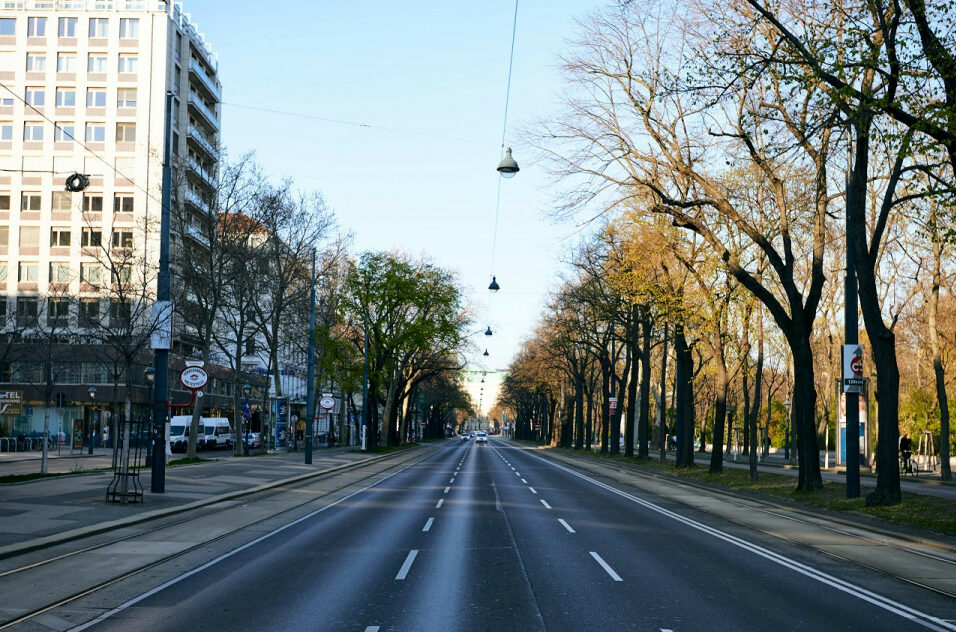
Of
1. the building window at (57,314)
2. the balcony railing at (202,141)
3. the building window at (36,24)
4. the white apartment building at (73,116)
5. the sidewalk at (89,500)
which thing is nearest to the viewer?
the sidewalk at (89,500)

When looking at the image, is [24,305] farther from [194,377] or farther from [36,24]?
[194,377]

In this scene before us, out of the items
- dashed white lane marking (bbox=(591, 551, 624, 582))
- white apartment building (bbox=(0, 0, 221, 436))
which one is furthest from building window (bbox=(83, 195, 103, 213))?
dashed white lane marking (bbox=(591, 551, 624, 582))

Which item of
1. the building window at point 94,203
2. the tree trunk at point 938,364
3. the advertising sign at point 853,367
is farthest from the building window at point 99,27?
the advertising sign at point 853,367

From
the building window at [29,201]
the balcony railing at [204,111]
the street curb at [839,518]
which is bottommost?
the street curb at [839,518]

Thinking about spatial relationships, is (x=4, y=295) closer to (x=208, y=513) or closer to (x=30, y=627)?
(x=208, y=513)

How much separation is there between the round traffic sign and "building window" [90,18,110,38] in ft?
202

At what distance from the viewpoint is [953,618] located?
31.0 feet


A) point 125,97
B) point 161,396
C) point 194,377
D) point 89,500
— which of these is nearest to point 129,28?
point 125,97

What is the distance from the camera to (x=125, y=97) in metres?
75.3

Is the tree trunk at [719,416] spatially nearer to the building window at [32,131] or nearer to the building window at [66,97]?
the building window at [32,131]

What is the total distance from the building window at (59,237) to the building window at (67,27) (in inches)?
650

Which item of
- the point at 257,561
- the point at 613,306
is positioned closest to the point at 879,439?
the point at 257,561

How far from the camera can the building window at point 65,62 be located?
74625mm

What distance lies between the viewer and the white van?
2616 inches
